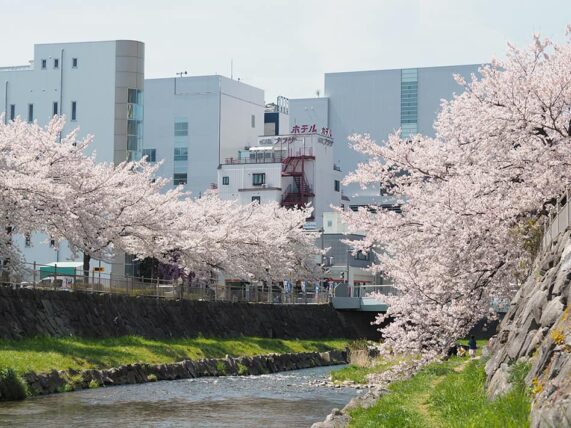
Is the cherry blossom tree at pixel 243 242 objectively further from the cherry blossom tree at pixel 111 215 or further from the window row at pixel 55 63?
the window row at pixel 55 63

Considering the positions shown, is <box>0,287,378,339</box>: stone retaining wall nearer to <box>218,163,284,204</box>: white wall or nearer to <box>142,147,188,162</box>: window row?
<box>218,163,284,204</box>: white wall

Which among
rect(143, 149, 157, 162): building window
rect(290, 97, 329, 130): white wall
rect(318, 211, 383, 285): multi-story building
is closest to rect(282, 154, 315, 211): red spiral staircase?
rect(318, 211, 383, 285): multi-story building

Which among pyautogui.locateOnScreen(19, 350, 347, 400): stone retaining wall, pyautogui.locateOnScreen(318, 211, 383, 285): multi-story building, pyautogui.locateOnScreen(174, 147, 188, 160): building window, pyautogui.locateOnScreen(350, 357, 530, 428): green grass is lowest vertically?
pyautogui.locateOnScreen(19, 350, 347, 400): stone retaining wall

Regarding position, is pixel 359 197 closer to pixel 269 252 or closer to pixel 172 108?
pixel 172 108

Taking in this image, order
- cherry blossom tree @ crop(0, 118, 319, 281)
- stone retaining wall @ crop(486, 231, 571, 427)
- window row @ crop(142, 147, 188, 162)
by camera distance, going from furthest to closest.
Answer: window row @ crop(142, 147, 188, 162) → cherry blossom tree @ crop(0, 118, 319, 281) → stone retaining wall @ crop(486, 231, 571, 427)

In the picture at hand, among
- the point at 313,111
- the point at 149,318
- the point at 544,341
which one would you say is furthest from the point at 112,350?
the point at 313,111

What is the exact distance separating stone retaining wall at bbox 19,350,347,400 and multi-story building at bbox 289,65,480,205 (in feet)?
244

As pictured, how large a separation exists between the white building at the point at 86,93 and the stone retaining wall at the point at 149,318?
23493 mm

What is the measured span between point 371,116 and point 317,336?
65454 mm

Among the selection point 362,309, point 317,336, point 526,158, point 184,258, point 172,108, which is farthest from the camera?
point 172,108

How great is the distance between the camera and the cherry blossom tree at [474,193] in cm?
2997

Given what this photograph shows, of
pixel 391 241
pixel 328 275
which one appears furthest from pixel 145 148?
pixel 391 241

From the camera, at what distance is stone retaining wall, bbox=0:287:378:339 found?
149 feet

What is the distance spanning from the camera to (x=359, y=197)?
13375cm
